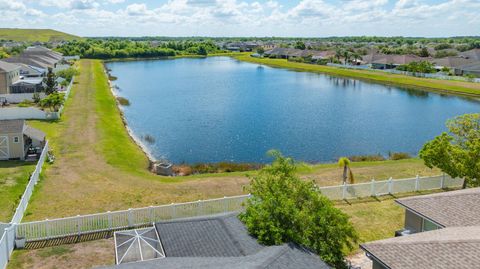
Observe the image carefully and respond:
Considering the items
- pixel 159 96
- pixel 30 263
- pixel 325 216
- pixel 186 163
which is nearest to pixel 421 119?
pixel 186 163

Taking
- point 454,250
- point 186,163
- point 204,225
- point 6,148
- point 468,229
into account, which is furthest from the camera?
point 186,163

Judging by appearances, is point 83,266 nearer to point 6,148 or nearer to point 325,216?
point 325,216

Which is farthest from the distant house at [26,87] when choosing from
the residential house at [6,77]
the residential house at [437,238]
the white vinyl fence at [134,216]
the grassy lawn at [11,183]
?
the residential house at [437,238]

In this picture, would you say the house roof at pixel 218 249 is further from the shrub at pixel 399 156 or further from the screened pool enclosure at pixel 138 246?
the shrub at pixel 399 156

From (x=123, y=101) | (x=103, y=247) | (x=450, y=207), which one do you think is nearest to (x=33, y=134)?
(x=103, y=247)

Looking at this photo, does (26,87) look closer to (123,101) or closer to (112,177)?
(123,101)

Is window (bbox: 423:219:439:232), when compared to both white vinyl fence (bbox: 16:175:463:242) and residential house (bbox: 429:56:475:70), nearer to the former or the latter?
white vinyl fence (bbox: 16:175:463:242)
